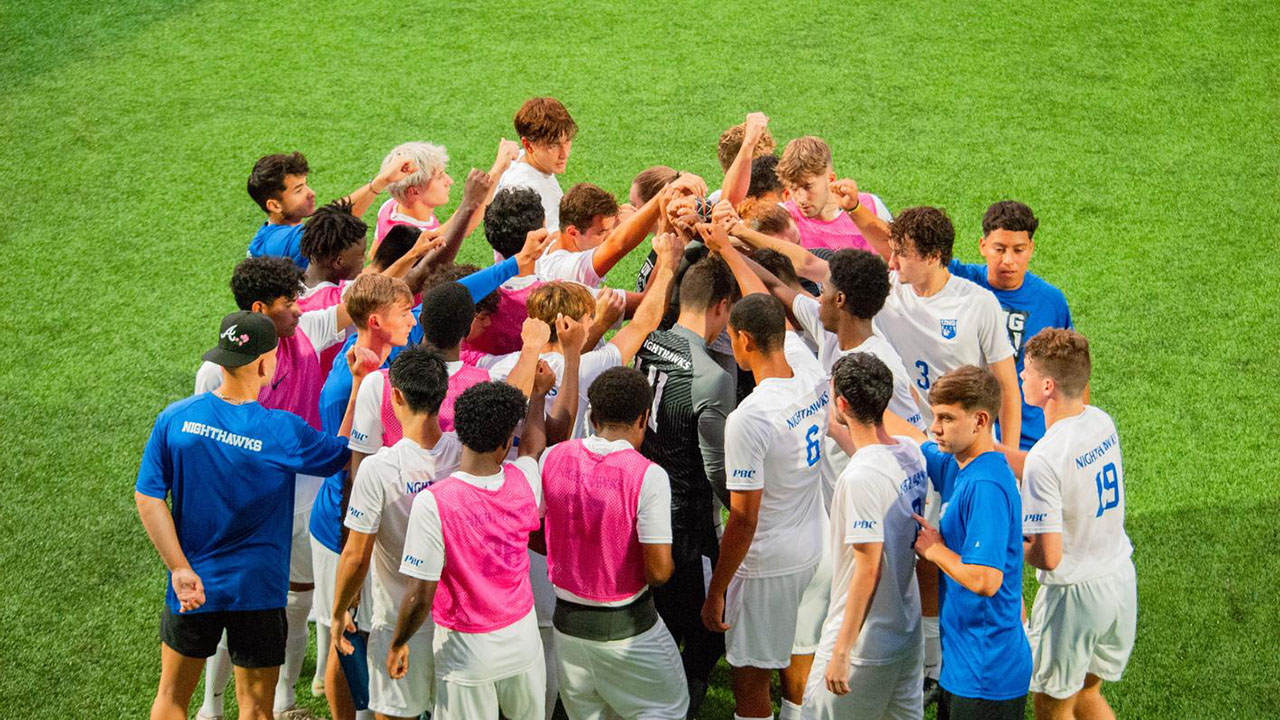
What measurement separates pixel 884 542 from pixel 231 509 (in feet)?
6.90

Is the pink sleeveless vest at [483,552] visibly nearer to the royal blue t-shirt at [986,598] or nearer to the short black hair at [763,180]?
the royal blue t-shirt at [986,598]

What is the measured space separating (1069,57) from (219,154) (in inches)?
286

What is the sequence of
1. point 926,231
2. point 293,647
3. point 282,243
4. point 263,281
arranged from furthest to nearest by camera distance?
point 282,243 < point 293,647 < point 926,231 < point 263,281

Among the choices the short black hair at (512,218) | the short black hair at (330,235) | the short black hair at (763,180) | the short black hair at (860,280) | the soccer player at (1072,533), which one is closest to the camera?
the soccer player at (1072,533)

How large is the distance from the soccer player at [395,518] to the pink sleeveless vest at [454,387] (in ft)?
0.30

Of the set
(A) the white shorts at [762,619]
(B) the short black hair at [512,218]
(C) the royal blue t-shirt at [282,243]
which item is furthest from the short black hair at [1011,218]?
(C) the royal blue t-shirt at [282,243]

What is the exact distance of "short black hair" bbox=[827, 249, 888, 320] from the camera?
4164mm

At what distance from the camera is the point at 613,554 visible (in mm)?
3686

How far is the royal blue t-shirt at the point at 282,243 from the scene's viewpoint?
5.29 m

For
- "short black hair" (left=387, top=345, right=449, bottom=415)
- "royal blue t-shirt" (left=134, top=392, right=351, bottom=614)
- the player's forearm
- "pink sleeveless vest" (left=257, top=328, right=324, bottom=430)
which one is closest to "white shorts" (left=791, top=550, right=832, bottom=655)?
"short black hair" (left=387, top=345, right=449, bottom=415)

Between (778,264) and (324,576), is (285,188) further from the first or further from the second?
(778,264)

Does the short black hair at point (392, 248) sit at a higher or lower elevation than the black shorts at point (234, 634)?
higher

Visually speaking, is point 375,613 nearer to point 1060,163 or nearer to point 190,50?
point 1060,163

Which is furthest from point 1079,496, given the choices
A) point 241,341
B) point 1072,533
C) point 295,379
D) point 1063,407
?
point 295,379
